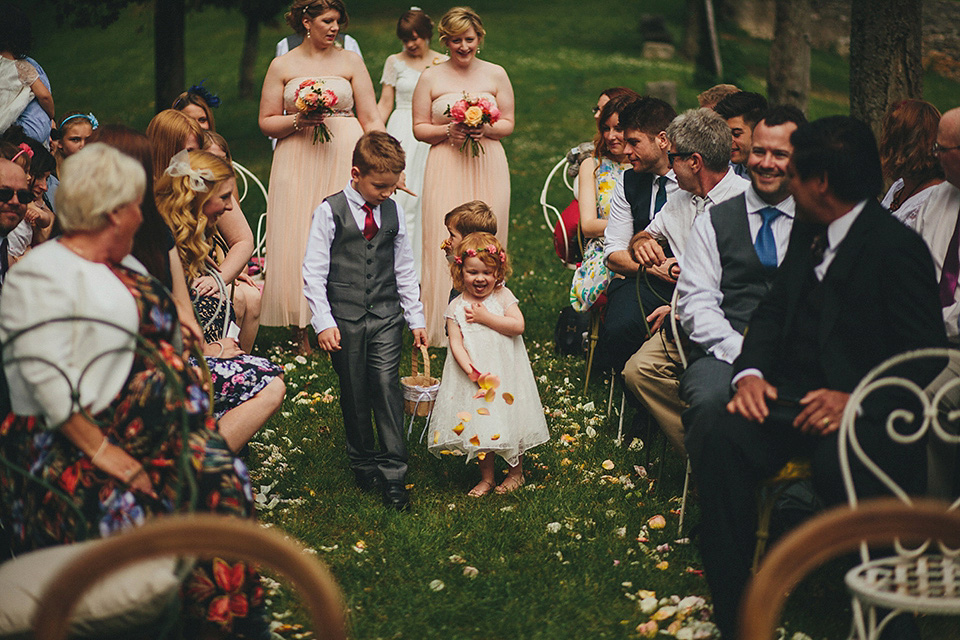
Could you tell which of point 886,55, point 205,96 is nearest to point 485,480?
point 205,96

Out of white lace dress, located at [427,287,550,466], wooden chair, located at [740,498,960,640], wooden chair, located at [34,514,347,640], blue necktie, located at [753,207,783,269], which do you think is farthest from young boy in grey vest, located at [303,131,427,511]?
wooden chair, located at [740,498,960,640]

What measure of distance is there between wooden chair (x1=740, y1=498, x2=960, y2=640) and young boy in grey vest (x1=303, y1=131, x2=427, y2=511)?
2.90 meters

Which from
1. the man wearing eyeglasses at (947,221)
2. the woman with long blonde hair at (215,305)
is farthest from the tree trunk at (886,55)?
the woman with long blonde hair at (215,305)

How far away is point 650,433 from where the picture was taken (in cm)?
583

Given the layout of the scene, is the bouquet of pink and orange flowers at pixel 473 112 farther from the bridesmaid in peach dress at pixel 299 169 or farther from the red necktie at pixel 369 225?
the red necktie at pixel 369 225

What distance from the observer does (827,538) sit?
2701mm

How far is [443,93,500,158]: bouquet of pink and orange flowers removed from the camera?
762 cm

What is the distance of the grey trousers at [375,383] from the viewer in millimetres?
5355

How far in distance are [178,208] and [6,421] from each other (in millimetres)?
1895

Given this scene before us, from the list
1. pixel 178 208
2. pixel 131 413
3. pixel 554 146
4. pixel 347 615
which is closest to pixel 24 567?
pixel 131 413

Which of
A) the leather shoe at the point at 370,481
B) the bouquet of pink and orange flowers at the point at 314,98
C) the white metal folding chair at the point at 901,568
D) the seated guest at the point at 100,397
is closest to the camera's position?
the white metal folding chair at the point at 901,568

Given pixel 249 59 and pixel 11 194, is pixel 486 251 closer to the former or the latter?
pixel 11 194

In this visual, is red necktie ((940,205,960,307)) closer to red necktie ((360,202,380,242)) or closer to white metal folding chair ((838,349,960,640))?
white metal folding chair ((838,349,960,640))

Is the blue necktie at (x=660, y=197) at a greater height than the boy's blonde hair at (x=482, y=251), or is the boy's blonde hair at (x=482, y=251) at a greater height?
the blue necktie at (x=660, y=197)
